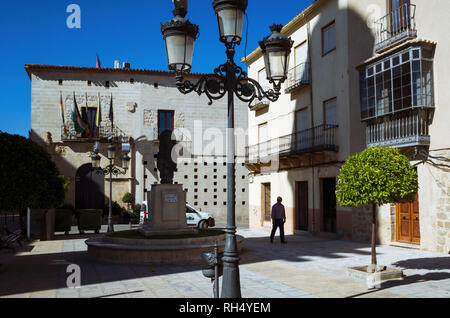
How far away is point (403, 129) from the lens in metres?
12.8

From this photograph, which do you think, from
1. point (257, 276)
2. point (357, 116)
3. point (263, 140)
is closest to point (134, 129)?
point (263, 140)

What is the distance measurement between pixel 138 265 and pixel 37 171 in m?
3.17

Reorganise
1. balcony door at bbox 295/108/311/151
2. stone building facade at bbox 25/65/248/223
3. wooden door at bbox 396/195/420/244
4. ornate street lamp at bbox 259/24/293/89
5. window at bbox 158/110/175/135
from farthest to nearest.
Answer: window at bbox 158/110/175/135, stone building facade at bbox 25/65/248/223, balcony door at bbox 295/108/311/151, wooden door at bbox 396/195/420/244, ornate street lamp at bbox 259/24/293/89

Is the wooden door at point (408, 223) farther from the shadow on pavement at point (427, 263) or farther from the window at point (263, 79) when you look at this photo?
the window at point (263, 79)

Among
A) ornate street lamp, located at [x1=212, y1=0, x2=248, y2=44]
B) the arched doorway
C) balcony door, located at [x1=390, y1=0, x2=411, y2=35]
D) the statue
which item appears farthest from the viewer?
the arched doorway

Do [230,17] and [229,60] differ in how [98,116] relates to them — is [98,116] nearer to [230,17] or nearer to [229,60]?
[229,60]

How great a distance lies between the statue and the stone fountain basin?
7.46 feet

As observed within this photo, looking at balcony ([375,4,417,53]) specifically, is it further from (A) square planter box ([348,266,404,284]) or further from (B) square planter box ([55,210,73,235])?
(B) square planter box ([55,210,73,235])

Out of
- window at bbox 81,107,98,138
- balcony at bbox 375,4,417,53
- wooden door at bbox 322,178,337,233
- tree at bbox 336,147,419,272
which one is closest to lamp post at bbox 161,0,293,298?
tree at bbox 336,147,419,272

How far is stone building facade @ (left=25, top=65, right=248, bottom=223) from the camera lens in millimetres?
26203

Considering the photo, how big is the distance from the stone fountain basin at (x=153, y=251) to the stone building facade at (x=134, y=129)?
52.5 ft

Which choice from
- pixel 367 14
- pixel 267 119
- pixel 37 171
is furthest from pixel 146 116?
pixel 37 171

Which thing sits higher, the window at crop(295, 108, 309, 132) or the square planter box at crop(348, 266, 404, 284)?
the window at crop(295, 108, 309, 132)

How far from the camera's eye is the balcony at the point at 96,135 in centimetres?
2594
